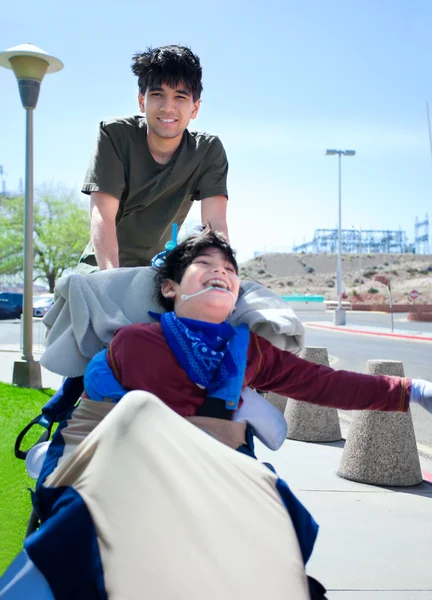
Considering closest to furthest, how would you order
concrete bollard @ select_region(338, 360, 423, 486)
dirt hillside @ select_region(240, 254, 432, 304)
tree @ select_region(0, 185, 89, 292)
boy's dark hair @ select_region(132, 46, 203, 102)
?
boy's dark hair @ select_region(132, 46, 203, 102) → concrete bollard @ select_region(338, 360, 423, 486) → tree @ select_region(0, 185, 89, 292) → dirt hillside @ select_region(240, 254, 432, 304)

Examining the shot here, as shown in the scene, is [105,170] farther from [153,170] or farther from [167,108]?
[167,108]

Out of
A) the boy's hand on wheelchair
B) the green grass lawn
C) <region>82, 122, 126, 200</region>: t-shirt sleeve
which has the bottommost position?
the green grass lawn

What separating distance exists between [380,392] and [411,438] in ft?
9.41

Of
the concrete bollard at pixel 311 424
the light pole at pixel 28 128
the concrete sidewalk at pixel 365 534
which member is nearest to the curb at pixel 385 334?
the light pole at pixel 28 128

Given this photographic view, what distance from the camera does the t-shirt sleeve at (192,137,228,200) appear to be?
134 inches

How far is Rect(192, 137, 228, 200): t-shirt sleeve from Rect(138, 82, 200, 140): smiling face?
281 millimetres

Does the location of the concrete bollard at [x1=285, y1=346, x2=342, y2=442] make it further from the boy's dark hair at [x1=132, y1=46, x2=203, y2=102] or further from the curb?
the curb

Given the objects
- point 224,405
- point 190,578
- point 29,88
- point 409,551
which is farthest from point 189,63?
point 29,88

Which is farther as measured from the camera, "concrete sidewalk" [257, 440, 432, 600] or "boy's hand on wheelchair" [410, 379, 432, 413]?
"concrete sidewalk" [257, 440, 432, 600]

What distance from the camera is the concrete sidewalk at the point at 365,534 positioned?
3.26 meters

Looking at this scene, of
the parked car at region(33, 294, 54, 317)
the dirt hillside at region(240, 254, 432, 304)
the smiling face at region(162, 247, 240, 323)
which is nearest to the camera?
the smiling face at region(162, 247, 240, 323)

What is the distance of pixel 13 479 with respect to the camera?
4781mm

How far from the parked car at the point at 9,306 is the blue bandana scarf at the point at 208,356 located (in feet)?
113

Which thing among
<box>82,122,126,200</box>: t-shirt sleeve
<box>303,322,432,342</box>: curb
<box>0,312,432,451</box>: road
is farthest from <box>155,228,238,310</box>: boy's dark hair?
<box>303,322,432,342</box>: curb
